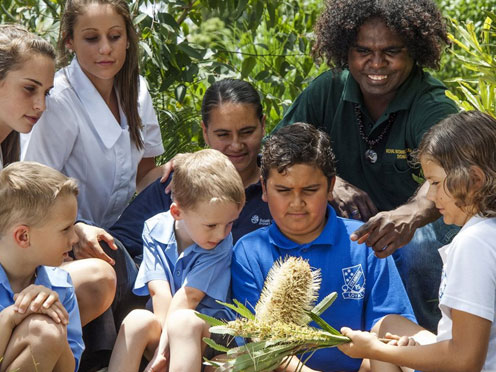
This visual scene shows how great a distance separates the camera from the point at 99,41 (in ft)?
14.3

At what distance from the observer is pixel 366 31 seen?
452 cm

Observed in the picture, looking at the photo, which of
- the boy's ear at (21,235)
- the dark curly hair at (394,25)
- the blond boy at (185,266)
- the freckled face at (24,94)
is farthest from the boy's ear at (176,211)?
the dark curly hair at (394,25)

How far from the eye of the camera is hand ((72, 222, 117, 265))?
3715 mm

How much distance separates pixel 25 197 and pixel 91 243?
21.3 inches

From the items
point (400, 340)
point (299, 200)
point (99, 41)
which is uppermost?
point (99, 41)

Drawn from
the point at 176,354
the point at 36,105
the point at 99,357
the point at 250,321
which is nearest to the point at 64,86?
the point at 36,105

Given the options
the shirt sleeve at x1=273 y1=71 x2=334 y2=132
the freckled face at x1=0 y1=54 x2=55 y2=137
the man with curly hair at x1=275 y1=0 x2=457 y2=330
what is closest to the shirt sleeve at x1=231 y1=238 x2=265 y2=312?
the man with curly hair at x1=275 y1=0 x2=457 y2=330

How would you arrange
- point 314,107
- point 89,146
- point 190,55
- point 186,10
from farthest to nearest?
point 186,10
point 190,55
point 314,107
point 89,146

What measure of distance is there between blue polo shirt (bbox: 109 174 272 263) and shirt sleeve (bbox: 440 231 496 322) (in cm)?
132

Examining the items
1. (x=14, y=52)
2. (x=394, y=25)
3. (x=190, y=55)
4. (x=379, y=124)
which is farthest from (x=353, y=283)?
(x=190, y=55)

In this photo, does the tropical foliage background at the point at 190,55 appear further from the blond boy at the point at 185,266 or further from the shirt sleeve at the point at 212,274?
the shirt sleeve at the point at 212,274

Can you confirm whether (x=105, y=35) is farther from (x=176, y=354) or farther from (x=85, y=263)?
(x=176, y=354)

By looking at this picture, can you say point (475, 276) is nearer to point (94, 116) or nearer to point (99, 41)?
point (94, 116)

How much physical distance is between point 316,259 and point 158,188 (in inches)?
38.7
